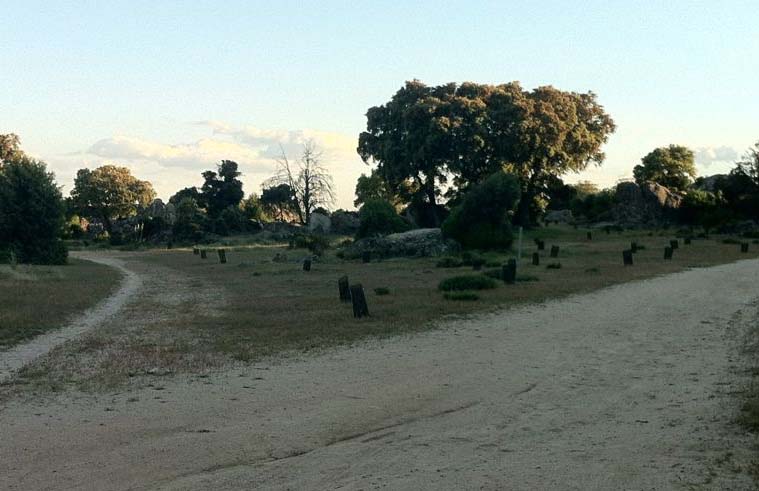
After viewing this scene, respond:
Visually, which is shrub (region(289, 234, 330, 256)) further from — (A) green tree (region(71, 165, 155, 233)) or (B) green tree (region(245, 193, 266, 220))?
(A) green tree (region(71, 165, 155, 233))

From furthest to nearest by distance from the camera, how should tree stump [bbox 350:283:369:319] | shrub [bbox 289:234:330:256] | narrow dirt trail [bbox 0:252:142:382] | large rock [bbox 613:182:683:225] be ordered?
large rock [bbox 613:182:683:225]
shrub [bbox 289:234:330:256]
tree stump [bbox 350:283:369:319]
narrow dirt trail [bbox 0:252:142:382]

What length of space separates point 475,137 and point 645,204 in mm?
20489

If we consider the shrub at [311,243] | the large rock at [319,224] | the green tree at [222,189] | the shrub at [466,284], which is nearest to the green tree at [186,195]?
the green tree at [222,189]

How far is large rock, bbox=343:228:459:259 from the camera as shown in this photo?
37438mm

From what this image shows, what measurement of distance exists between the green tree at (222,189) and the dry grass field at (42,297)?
5523cm

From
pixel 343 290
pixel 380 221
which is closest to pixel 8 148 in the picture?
pixel 380 221

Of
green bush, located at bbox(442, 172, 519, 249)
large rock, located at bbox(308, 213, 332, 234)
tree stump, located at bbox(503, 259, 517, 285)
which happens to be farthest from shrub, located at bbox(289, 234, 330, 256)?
tree stump, located at bbox(503, 259, 517, 285)

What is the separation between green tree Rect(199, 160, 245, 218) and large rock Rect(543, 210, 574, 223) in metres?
36.1

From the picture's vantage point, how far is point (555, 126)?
55.1 metres

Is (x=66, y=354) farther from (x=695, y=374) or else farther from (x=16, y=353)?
(x=695, y=374)

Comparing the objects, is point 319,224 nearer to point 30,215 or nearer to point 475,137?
point 475,137

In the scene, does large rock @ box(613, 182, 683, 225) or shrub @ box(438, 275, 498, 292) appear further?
large rock @ box(613, 182, 683, 225)

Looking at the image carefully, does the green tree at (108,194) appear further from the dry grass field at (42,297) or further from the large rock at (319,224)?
the dry grass field at (42,297)

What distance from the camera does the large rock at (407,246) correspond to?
37.4m
